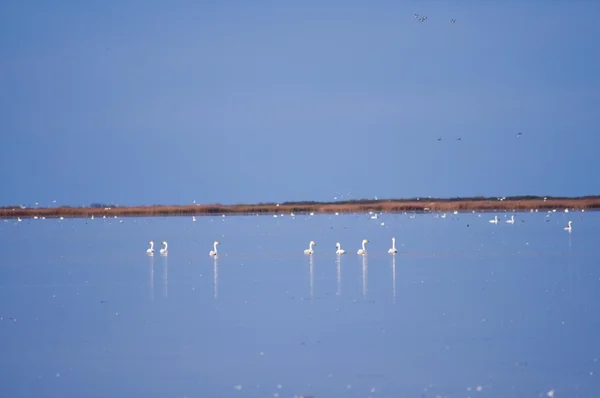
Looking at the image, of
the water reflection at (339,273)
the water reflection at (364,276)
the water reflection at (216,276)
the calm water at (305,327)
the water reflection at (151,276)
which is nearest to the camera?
the calm water at (305,327)

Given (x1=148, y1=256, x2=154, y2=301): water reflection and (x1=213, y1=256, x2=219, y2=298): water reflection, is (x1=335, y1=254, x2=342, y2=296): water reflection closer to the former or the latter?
(x1=213, y1=256, x2=219, y2=298): water reflection

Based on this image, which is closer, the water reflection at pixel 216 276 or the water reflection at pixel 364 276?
the water reflection at pixel 364 276

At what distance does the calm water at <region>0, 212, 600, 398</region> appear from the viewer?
1163cm

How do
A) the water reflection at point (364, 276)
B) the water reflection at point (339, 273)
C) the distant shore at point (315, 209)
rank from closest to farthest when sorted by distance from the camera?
the water reflection at point (364, 276) < the water reflection at point (339, 273) < the distant shore at point (315, 209)

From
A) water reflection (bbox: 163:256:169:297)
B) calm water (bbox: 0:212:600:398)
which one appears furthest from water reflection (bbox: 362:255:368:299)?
water reflection (bbox: 163:256:169:297)

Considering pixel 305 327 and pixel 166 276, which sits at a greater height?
pixel 166 276

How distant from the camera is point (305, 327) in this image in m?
15.3

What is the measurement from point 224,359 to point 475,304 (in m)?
5.92

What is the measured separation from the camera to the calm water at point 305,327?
11633 millimetres

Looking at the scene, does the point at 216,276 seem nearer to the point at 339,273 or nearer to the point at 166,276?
the point at 166,276

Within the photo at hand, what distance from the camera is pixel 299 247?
35844mm

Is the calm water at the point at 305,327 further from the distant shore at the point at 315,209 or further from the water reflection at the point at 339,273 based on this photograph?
the distant shore at the point at 315,209

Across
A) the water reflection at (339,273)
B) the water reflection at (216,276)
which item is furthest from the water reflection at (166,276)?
the water reflection at (339,273)

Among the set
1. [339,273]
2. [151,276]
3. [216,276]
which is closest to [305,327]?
[216,276]
